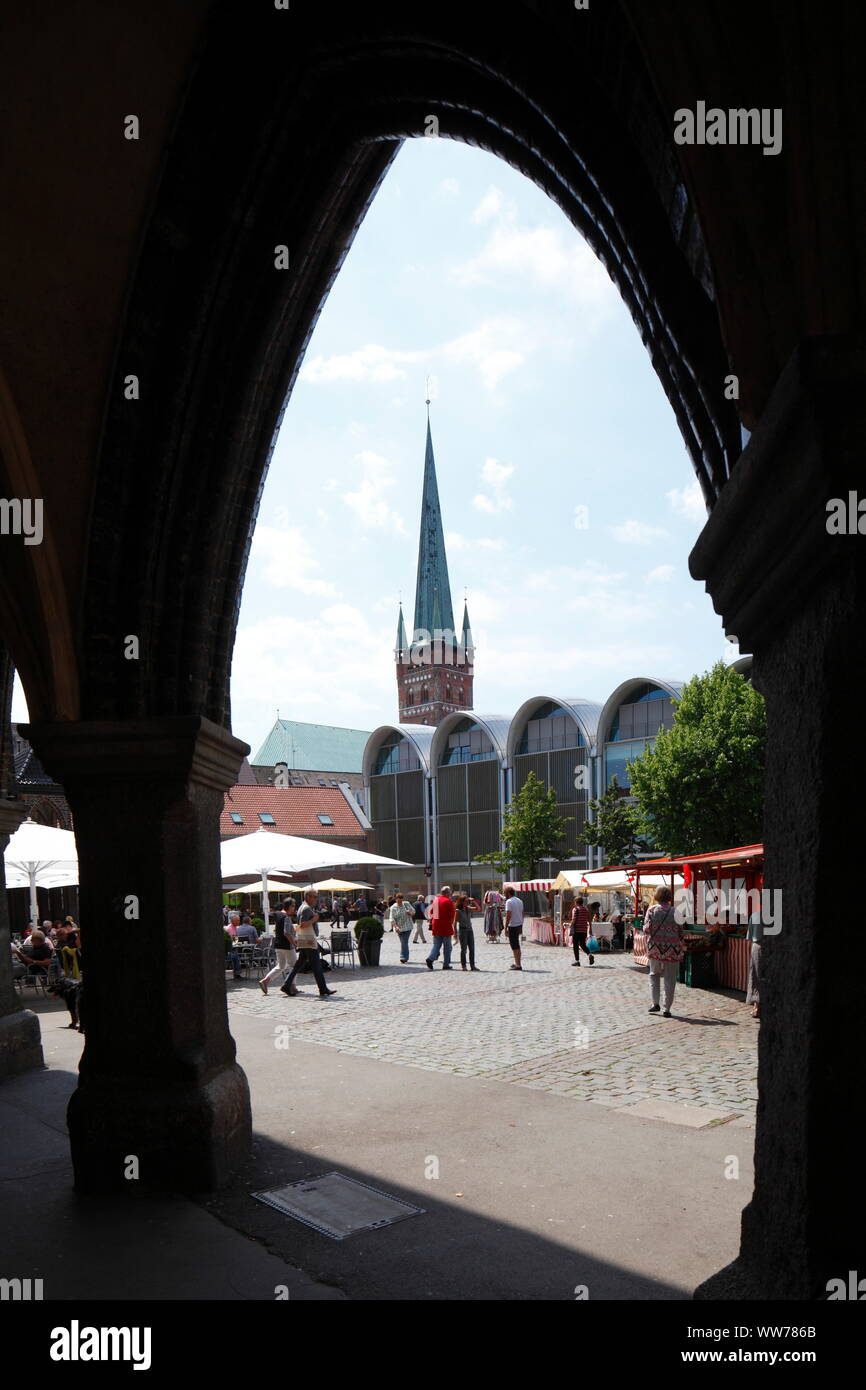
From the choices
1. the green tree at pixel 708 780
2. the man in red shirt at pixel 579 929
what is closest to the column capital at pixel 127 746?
the man in red shirt at pixel 579 929

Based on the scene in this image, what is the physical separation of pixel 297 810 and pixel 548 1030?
46.9 meters

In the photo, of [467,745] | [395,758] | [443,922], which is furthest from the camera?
[395,758]

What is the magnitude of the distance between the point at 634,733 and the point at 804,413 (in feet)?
157

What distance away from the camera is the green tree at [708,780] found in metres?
28.2

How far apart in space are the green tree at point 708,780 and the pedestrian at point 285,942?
16.2 metres

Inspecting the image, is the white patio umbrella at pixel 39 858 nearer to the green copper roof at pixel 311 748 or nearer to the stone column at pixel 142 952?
the stone column at pixel 142 952

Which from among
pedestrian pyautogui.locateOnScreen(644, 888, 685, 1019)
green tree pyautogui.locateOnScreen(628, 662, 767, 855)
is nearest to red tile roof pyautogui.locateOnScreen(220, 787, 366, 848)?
green tree pyautogui.locateOnScreen(628, 662, 767, 855)

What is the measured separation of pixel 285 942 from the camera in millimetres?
14969

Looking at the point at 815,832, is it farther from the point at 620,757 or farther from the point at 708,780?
the point at 620,757

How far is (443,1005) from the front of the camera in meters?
12.3

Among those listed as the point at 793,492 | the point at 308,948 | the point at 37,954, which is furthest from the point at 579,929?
the point at 793,492

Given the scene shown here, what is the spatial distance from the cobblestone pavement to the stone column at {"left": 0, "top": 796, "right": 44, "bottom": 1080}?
2575mm

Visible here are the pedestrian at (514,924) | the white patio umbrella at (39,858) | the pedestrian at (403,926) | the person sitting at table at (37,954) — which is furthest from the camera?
the pedestrian at (403,926)
